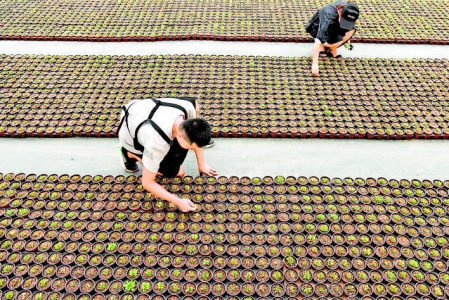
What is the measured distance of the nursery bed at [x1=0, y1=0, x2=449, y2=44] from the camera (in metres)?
7.80

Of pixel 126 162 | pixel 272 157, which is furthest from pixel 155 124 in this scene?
pixel 272 157

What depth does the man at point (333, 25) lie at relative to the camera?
5988 millimetres

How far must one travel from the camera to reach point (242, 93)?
5922 mm

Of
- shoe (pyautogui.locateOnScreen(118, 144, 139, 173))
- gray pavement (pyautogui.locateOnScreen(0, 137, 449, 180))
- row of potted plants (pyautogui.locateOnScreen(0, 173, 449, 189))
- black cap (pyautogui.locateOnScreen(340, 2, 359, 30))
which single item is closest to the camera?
shoe (pyautogui.locateOnScreen(118, 144, 139, 173))

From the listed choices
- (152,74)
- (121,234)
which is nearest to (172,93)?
(152,74)

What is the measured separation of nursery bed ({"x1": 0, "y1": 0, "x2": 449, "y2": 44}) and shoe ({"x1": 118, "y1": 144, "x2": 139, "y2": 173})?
450 centimetres

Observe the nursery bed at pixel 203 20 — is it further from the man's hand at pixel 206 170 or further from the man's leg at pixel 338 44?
the man's hand at pixel 206 170

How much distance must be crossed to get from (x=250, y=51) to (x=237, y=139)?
317 centimetres

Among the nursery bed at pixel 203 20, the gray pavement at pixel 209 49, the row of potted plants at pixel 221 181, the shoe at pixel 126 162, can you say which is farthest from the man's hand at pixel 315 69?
the shoe at pixel 126 162

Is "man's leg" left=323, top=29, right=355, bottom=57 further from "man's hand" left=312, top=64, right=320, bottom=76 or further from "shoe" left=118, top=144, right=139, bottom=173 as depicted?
"shoe" left=118, top=144, right=139, bottom=173

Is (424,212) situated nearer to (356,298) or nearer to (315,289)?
(356,298)

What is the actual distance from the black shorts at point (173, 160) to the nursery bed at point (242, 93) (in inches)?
52.3

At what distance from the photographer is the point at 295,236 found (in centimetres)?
368

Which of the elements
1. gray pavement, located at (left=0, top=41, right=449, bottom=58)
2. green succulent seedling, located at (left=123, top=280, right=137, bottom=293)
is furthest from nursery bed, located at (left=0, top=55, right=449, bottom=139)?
green succulent seedling, located at (left=123, top=280, right=137, bottom=293)
